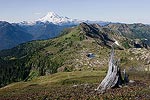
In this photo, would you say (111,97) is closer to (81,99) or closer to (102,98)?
(102,98)

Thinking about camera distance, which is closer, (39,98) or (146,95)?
(146,95)

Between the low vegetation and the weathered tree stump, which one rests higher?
the weathered tree stump

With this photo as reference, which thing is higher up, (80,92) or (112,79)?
(112,79)

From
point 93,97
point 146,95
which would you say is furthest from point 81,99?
point 146,95

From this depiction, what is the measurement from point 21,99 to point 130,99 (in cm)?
2232

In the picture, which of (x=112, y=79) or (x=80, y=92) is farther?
(x=112, y=79)

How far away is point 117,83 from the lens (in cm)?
6944

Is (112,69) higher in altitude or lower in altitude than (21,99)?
higher

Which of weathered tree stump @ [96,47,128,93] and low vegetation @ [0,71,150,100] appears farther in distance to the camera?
weathered tree stump @ [96,47,128,93]

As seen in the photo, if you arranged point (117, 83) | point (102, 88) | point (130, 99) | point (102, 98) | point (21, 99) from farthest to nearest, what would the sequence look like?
point (117, 83) → point (102, 88) → point (21, 99) → point (102, 98) → point (130, 99)

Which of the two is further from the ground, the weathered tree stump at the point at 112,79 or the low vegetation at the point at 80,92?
the weathered tree stump at the point at 112,79

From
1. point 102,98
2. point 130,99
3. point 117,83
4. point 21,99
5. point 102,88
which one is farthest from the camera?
point 117,83

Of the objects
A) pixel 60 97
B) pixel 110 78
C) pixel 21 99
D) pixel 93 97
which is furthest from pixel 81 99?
pixel 110 78

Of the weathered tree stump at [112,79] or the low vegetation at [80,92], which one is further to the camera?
the weathered tree stump at [112,79]
